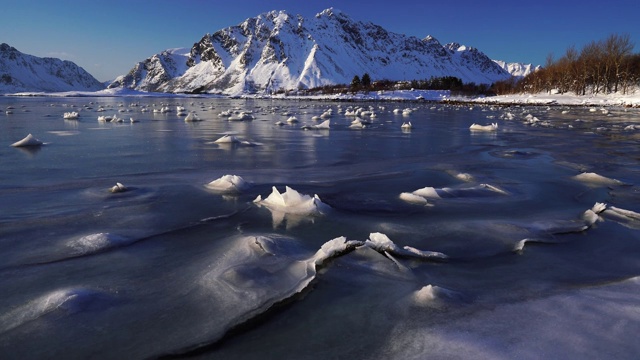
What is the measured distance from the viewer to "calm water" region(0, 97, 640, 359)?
190 centimetres

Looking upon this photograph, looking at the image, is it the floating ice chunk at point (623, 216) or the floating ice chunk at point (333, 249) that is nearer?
the floating ice chunk at point (333, 249)

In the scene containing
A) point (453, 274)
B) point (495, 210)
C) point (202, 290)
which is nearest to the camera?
point (202, 290)

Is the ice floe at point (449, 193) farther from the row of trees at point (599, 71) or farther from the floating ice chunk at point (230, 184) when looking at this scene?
the row of trees at point (599, 71)

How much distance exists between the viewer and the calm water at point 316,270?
6.23 feet

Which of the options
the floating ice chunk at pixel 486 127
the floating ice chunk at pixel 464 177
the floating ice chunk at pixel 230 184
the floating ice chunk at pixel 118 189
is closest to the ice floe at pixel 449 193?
the floating ice chunk at pixel 464 177

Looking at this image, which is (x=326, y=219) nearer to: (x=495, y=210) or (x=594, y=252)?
(x=495, y=210)

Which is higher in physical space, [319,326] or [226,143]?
[226,143]

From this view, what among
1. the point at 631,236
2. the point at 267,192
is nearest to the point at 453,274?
the point at 631,236

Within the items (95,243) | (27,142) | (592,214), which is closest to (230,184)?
(95,243)

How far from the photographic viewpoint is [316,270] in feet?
8.55

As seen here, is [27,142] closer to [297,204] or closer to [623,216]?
[297,204]

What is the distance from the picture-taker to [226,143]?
9234 millimetres

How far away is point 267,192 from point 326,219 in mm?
1324

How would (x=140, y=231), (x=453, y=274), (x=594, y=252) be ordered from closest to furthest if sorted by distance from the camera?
(x=453, y=274) < (x=594, y=252) < (x=140, y=231)
